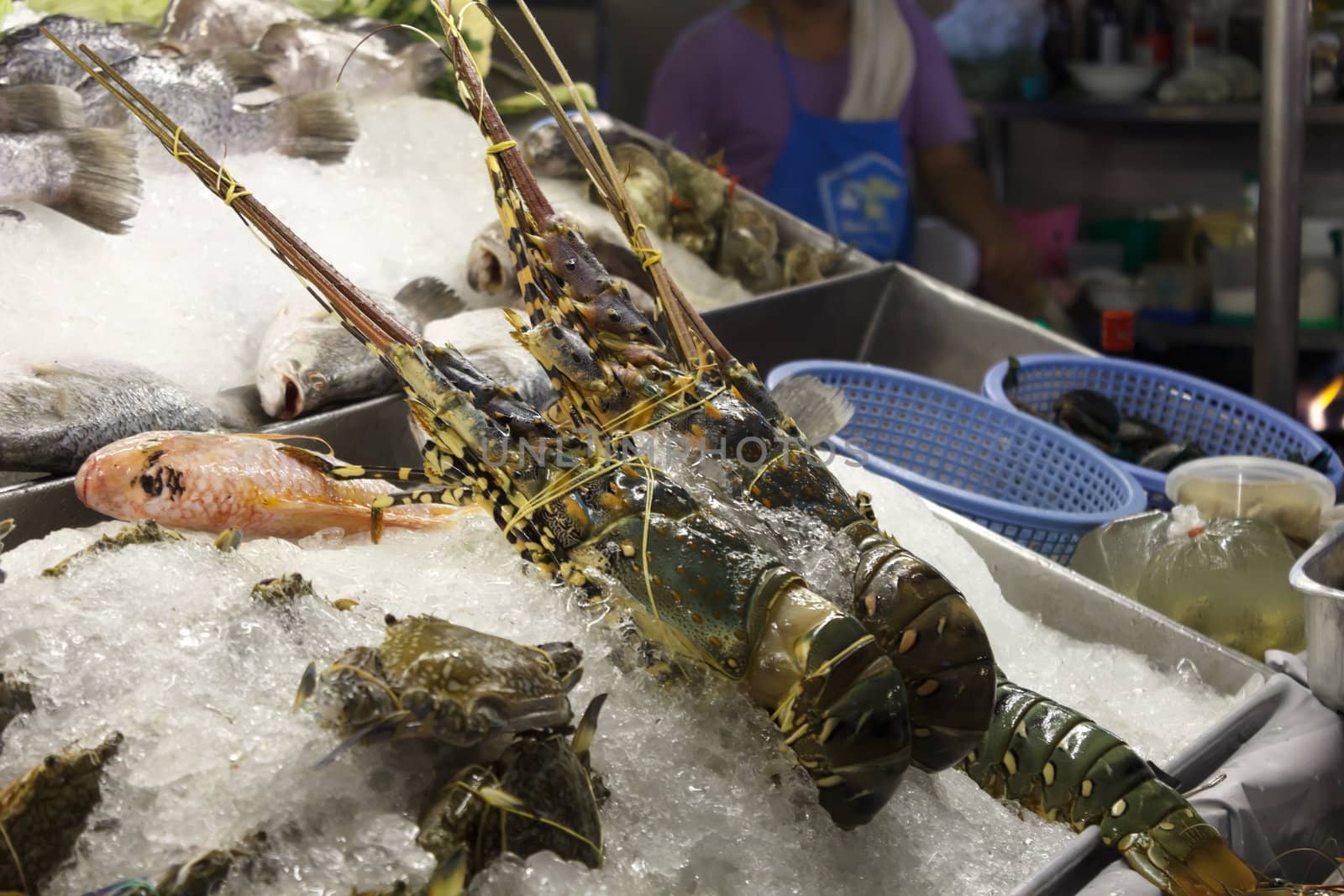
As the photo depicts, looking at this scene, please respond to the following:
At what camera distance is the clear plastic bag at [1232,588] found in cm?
206

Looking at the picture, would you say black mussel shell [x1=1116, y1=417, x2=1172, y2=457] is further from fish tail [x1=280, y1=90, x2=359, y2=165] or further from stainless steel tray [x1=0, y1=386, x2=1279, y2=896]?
fish tail [x1=280, y1=90, x2=359, y2=165]

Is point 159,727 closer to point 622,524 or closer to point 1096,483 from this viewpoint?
point 622,524

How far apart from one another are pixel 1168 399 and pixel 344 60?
8.28 feet

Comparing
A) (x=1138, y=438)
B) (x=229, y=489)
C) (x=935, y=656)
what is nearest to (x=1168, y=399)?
(x=1138, y=438)

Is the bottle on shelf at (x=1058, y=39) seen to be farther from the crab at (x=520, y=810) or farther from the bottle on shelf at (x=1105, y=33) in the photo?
the crab at (x=520, y=810)

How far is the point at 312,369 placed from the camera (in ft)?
7.08

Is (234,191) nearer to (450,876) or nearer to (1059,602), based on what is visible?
(450,876)

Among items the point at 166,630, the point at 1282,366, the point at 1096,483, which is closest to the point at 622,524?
the point at 166,630

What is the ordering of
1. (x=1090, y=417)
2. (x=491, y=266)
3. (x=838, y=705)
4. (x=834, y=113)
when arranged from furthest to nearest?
1. (x=834, y=113)
2. (x=1090, y=417)
3. (x=491, y=266)
4. (x=838, y=705)

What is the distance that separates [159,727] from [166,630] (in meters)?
0.13

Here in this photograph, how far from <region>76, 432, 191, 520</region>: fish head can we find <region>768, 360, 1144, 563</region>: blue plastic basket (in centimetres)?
131

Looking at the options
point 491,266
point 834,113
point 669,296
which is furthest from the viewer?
point 834,113

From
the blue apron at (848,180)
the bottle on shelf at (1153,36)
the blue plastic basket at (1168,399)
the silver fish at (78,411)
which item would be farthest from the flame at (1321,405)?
the silver fish at (78,411)

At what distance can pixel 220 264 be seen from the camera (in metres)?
2.61
